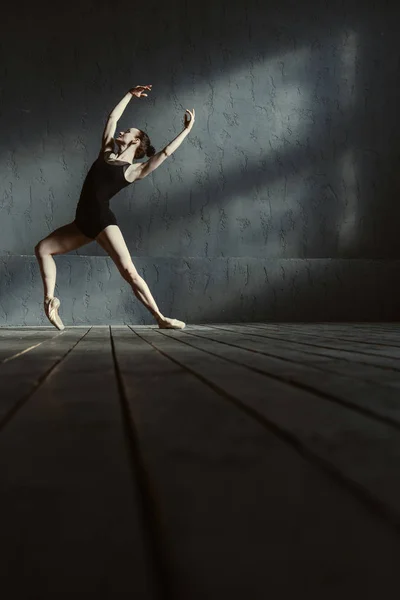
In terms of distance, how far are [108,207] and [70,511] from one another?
2.97 meters

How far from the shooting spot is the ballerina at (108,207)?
317 cm

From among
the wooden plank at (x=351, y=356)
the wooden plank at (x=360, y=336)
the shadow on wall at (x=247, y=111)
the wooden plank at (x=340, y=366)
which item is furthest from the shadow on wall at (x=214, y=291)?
the wooden plank at (x=340, y=366)

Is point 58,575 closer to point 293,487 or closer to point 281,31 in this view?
point 293,487

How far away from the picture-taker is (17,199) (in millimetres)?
4633

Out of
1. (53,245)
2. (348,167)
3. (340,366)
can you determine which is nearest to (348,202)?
(348,167)

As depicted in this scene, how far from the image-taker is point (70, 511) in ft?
1.33

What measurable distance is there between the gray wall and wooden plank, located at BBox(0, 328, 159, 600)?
395cm

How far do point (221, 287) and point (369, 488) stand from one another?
4443 millimetres

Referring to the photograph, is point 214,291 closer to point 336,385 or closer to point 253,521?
point 336,385

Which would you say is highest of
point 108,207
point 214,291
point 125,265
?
point 108,207

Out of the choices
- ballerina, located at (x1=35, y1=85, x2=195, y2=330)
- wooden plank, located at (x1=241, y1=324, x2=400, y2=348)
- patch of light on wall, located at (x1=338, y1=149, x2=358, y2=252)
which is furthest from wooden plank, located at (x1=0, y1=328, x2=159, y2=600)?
patch of light on wall, located at (x1=338, y1=149, x2=358, y2=252)

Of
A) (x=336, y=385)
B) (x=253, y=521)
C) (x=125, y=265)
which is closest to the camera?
(x=253, y=521)

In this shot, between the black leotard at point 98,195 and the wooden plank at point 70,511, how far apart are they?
254 centimetres

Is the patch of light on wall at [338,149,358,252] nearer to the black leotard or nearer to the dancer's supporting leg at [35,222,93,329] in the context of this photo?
the black leotard
